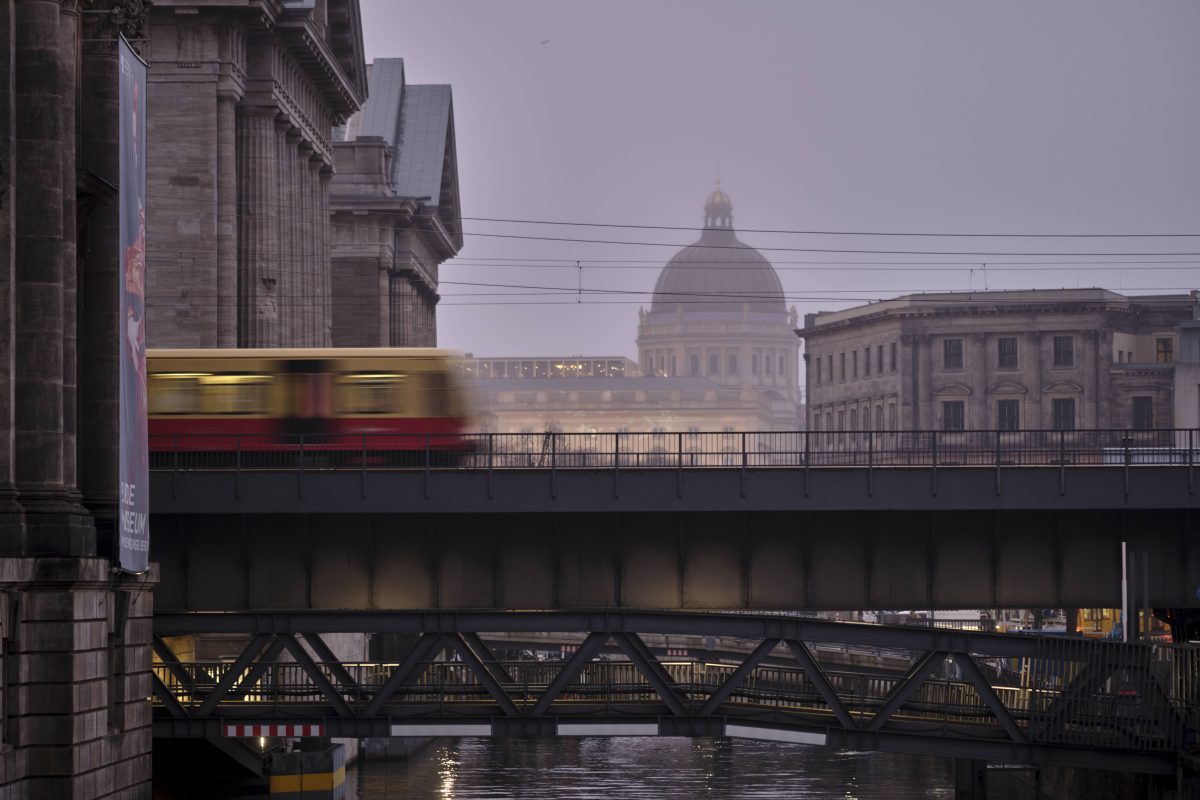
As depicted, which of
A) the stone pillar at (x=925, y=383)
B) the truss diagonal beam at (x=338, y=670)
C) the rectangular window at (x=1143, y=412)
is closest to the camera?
the truss diagonal beam at (x=338, y=670)

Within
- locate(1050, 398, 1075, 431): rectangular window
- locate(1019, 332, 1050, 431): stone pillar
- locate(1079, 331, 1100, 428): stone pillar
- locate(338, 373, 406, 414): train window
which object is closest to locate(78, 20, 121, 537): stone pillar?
locate(338, 373, 406, 414): train window

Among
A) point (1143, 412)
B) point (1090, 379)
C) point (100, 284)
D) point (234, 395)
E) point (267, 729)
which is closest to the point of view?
point (100, 284)

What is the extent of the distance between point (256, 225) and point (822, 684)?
32.1m

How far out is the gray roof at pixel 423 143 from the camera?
11438 cm

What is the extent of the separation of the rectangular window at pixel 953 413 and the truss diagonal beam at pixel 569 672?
11726 centimetres

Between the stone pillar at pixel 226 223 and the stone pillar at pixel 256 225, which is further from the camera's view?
the stone pillar at pixel 256 225

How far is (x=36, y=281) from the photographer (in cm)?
3903

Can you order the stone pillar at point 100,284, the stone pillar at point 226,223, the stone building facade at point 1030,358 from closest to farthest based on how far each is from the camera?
the stone pillar at point 100,284 < the stone pillar at point 226,223 < the stone building facade at point 1030,358

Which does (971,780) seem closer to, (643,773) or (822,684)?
(643,773)

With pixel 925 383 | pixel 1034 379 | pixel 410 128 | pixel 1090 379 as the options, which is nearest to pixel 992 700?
pixel 410 128

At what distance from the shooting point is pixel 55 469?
39.2 m

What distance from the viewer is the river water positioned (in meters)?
74.1

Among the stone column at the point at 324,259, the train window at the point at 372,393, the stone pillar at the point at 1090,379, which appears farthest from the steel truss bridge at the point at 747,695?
the stone pillar at the point at 1090,379

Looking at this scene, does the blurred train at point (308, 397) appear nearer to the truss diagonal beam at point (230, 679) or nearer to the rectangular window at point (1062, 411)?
the truss diagonal beam at point (230, 679)
